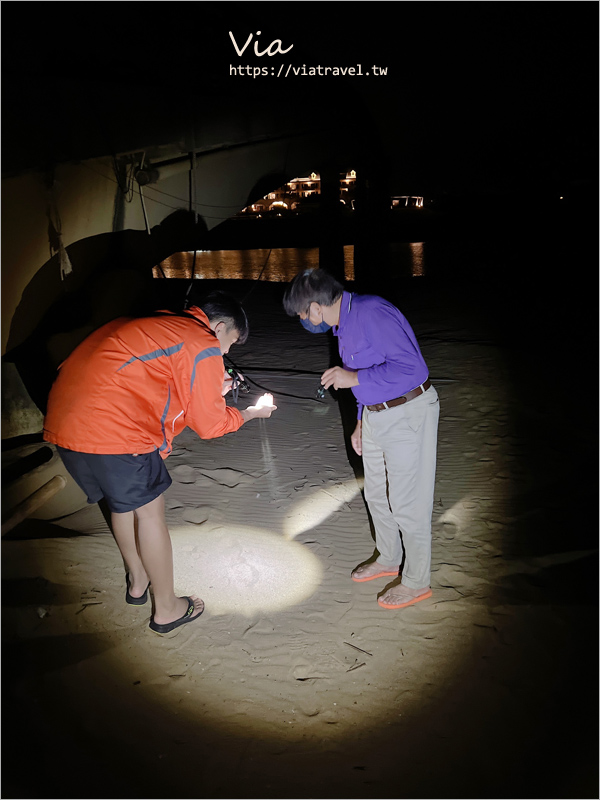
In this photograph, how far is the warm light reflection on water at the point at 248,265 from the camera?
19.5m

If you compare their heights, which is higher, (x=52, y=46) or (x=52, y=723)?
(x=52, y=46)

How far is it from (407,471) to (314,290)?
1.31 metres

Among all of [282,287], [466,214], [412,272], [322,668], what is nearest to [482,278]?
[412,272]

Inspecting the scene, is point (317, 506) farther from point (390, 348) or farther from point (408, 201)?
point (408, 201)

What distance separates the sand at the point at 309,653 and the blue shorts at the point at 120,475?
1.16 meters

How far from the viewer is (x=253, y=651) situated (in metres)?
3.32

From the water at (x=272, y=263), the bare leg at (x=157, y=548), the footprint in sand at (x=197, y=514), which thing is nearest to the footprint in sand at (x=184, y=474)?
the footprint in sand at (x=197, y=514)

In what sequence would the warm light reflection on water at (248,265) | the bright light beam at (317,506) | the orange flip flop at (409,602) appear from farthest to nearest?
the warm light reflection on water at (248,265) → the bright light beam at (317,506) → the orange flip flop at (409,602)

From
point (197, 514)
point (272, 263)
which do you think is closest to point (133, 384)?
point (197, 514)

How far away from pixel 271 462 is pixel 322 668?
3014 millimetres

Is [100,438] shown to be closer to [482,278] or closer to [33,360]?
[33,360]

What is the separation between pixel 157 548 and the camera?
10.1 feet

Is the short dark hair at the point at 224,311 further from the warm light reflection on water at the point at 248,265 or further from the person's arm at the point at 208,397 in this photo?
the warm light reflection on water at the point at 248,265

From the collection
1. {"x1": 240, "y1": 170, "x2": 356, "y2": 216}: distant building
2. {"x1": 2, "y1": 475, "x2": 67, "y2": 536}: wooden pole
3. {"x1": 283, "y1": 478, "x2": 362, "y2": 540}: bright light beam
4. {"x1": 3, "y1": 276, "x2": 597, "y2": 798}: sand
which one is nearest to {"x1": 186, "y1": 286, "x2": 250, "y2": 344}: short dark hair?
{"x1": 3, "y1": 276, "x2": 597, "y2": 798}: sand
